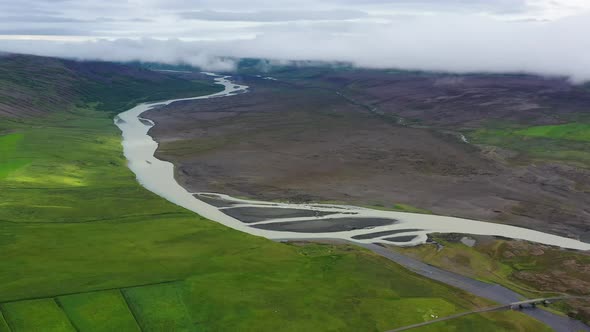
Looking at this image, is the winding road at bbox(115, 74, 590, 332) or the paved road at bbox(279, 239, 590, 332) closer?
the paved road at bbox(279, 239, 590, 332)

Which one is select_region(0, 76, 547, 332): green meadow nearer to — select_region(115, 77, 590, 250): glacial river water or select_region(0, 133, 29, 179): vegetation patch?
select_region(115, 77, 590, 250): glacial river water

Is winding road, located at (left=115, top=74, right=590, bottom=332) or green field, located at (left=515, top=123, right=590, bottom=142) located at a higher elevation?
green field, located at (left=515, top=123, right=590, bottom=142)

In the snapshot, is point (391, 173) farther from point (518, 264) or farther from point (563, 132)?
point (563, 132)

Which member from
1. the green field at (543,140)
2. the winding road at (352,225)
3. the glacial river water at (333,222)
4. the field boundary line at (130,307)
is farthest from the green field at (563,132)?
the field boundary line at (130,307)

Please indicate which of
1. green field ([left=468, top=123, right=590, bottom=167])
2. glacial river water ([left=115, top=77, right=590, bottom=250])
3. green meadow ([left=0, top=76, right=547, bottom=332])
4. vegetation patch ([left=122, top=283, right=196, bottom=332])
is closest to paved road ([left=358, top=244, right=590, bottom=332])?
green meadow ([left=0, top=76, right=547, bottom=332])

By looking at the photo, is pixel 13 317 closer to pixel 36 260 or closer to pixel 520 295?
pixel 36 260

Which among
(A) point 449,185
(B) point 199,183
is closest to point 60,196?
(B) point 199,183

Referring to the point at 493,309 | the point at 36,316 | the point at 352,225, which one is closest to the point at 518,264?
the point at 493,309
